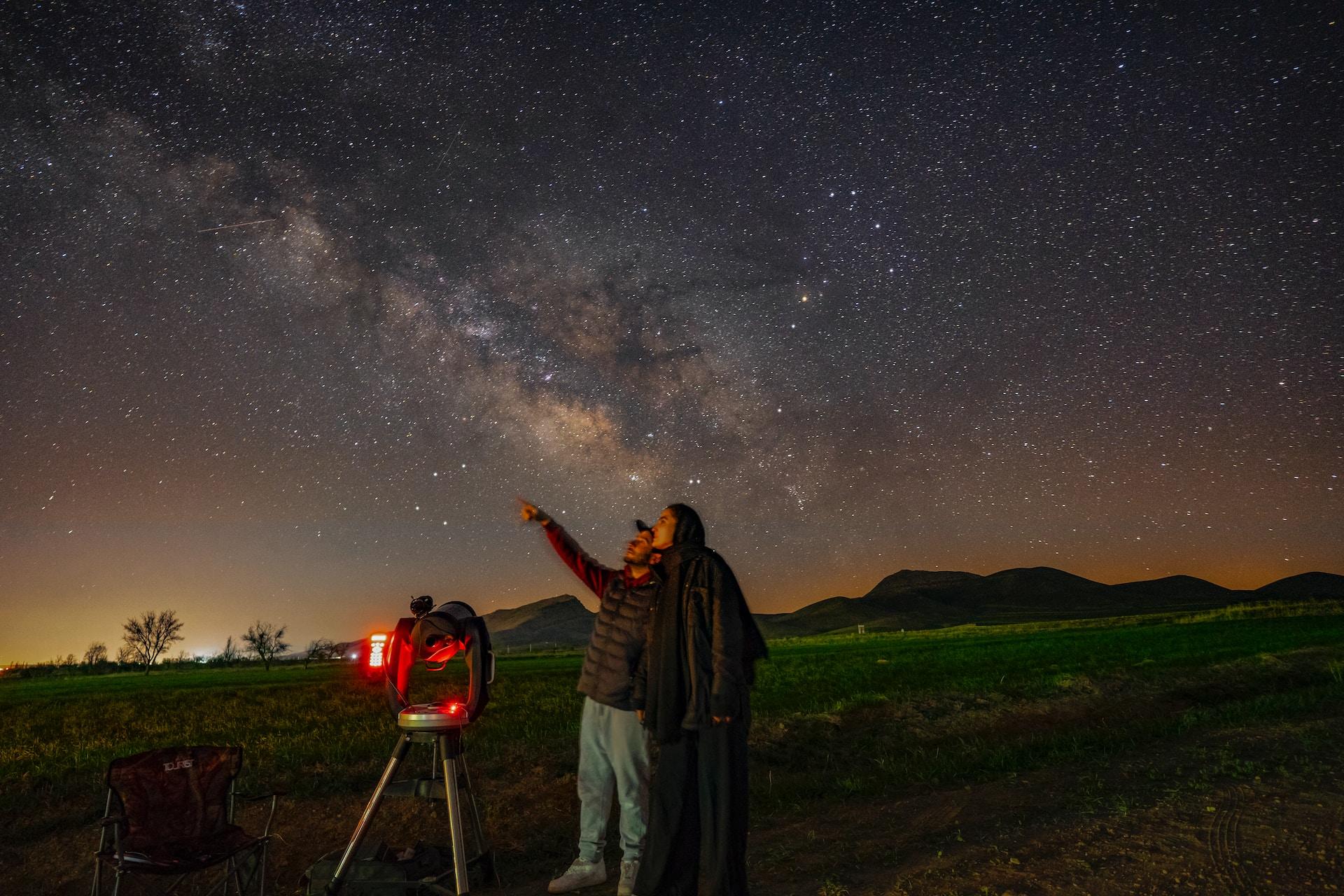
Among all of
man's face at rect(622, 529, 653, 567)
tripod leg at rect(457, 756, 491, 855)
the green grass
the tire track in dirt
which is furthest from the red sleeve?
the tire track in dirt

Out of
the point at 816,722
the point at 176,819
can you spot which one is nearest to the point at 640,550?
the point at 176,819

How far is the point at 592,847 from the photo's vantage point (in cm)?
523

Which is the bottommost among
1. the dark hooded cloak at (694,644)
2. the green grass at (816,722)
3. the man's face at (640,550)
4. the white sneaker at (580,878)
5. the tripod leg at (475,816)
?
the green grass at (816,722)

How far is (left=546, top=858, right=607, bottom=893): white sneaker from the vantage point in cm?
515

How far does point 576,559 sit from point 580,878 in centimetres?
213

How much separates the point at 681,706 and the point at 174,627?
412 ft

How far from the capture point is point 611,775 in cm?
523

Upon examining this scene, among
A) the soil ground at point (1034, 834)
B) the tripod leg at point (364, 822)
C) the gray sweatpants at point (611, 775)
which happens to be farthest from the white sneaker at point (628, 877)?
the tripod leg at point (364, 822)

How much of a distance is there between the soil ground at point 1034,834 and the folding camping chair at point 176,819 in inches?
50.5

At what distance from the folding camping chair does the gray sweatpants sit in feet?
6.64

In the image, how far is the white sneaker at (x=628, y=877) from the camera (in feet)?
15.8

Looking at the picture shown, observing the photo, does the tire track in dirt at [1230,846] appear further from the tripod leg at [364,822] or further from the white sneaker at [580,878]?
the tripod leg at [364,822]

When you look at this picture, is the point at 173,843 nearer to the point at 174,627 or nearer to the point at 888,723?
the point at 888,723

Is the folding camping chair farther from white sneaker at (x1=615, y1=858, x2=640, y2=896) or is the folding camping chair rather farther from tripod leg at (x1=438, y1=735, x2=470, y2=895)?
white sneaker at (x1=615, y1=858, x2=640, y2=896)
